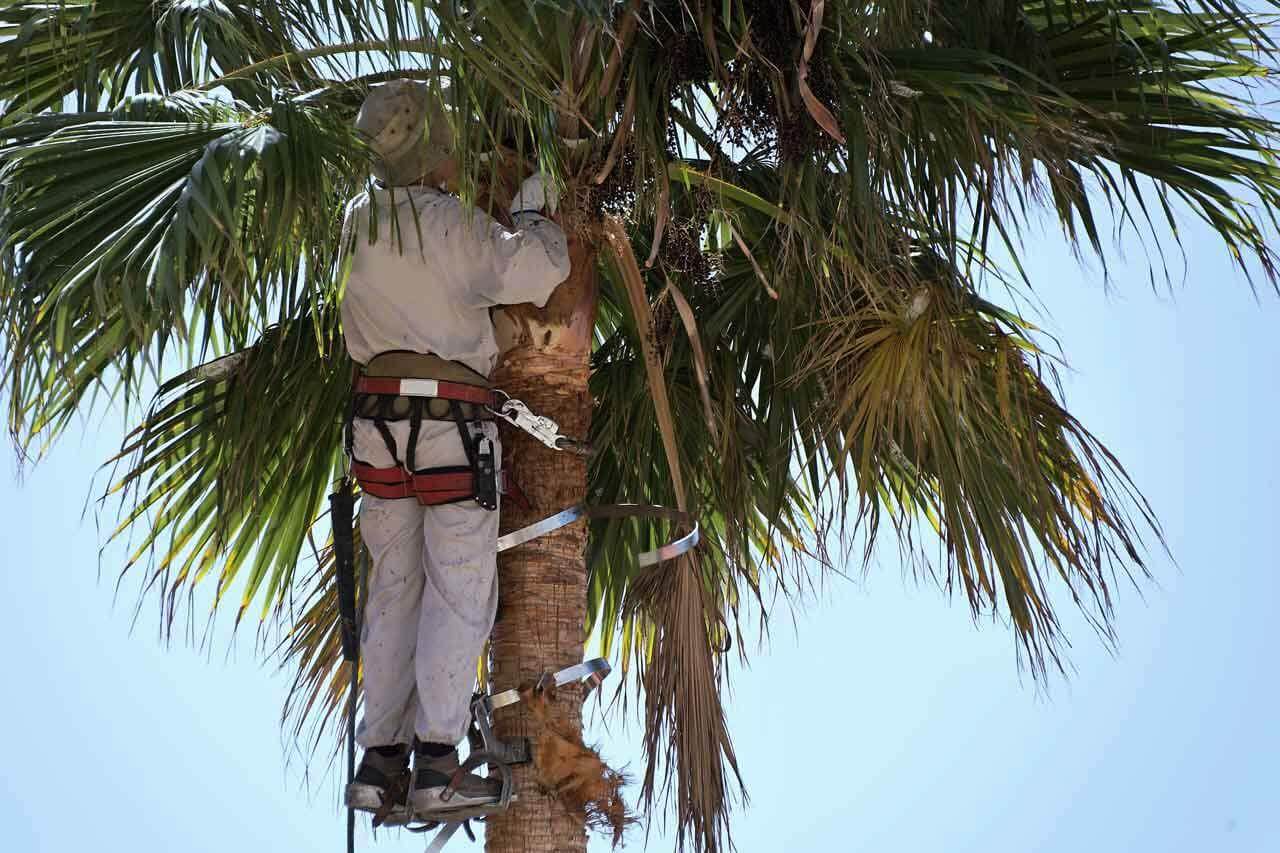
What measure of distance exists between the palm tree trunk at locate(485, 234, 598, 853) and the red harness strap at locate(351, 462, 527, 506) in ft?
0.73

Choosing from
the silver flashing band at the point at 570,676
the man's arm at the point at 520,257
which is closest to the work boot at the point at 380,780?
the silver flashing band at the point at 570,676

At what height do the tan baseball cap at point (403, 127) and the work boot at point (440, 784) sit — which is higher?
the tan baseball cap at point (403, 127)

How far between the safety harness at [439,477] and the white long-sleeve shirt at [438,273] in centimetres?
8

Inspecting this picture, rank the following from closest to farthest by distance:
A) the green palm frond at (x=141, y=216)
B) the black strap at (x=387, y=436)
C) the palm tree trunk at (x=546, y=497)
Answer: the green palm frond at (x=141, y=216) → the black strap at (x=387, y=436) → the palm tree trunk at (x=546, y=497)

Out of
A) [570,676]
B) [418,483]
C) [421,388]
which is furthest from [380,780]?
[421,388]

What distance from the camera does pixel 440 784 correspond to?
5.35 metres

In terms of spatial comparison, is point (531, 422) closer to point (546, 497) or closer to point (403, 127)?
point (546, 497)

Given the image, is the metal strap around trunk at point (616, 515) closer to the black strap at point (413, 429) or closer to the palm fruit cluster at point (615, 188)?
the black strap at point (413, 429)

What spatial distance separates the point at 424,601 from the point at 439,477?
386 millimetres

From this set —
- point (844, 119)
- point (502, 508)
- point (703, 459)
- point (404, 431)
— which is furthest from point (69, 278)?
point (703, 459)

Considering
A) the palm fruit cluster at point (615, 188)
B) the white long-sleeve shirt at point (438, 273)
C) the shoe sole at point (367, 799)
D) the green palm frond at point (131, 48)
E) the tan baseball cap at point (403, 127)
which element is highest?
the green palm frond at point (131, 48)

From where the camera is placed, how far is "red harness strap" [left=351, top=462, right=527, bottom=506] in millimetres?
5578

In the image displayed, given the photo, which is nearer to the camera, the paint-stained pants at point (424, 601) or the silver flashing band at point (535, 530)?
the paint-stained pants at point (424, 601)

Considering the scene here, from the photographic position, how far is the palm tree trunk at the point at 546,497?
5.90 m
